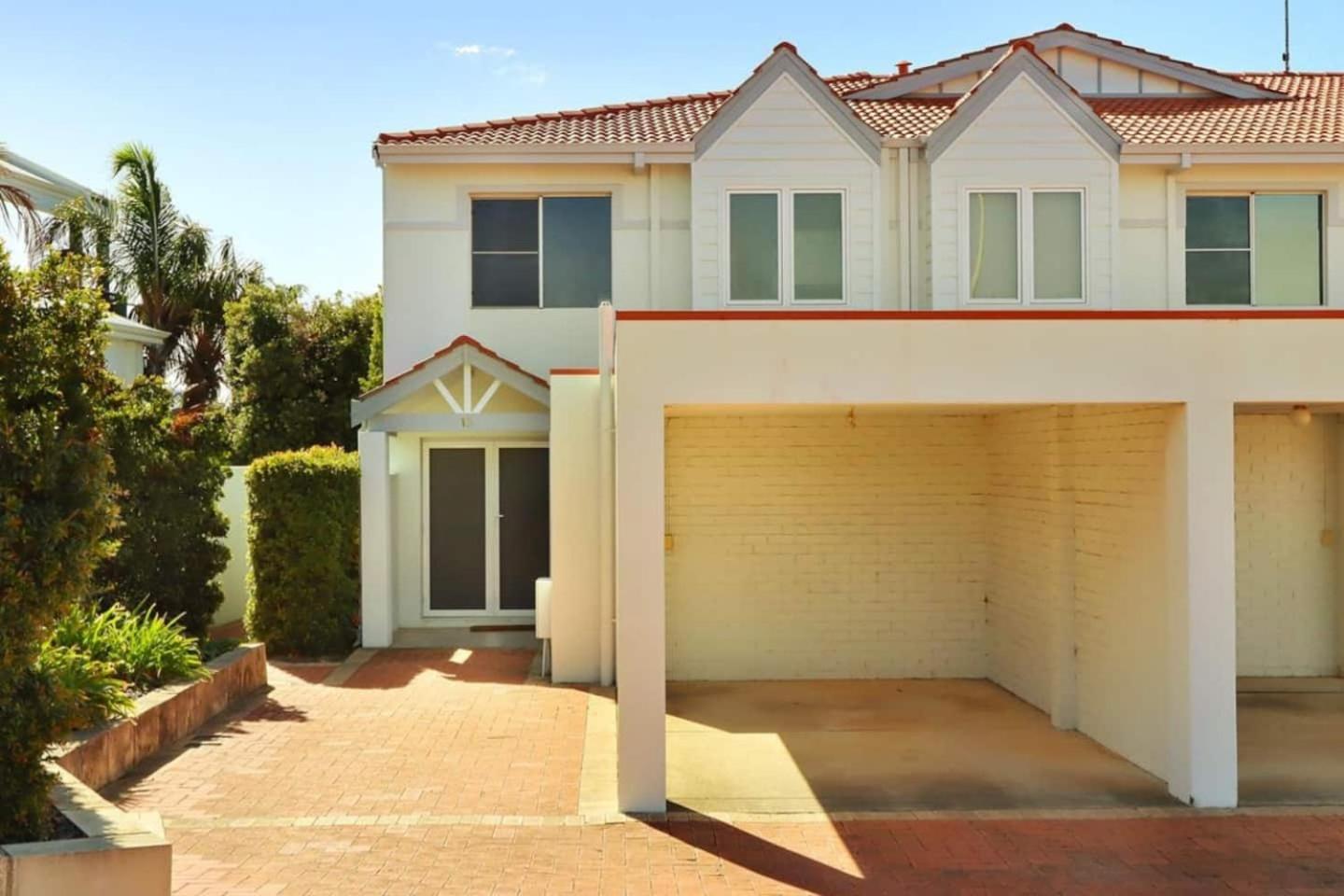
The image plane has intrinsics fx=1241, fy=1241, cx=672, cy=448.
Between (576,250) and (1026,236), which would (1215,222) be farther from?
(576,250)

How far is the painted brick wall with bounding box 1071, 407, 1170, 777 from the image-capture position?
930cm

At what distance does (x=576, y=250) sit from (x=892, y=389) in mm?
8253

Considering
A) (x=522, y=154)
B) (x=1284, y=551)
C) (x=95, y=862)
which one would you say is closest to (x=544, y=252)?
(x=522, y=154)

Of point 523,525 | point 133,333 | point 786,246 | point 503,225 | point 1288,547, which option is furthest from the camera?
point 133,333

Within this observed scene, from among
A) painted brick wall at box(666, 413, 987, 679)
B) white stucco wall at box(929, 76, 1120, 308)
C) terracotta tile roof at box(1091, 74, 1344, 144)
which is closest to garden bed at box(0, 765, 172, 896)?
painted brick wall at box(666, 413, 987, 679)

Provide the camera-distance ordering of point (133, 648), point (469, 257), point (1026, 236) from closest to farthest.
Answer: point (133, 648) < point (1026, 236) < point (469, 257)

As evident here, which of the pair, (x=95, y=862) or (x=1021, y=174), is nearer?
(x=95, y=862)

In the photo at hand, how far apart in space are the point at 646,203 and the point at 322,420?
12.7 metres

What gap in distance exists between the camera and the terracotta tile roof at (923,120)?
1573 centimetres

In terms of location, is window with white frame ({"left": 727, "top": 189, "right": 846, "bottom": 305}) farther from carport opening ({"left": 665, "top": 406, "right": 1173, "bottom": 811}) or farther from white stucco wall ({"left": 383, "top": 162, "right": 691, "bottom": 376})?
carport opening ({"left": 665, "top": 406, "right": 1173, "bottom": 811})

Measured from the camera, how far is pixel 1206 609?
28.7ft

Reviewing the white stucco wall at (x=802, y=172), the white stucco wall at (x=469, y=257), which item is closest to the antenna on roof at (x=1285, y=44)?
the white stucco wall at (x=802, y=172)

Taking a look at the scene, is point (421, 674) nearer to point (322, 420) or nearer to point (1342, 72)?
point (322, 420)

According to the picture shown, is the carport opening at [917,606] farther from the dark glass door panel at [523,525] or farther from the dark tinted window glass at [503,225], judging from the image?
the dark tinted window glass at [503,225]
